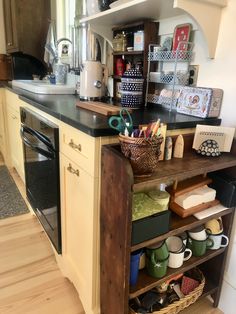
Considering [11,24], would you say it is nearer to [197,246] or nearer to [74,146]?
[74,146]

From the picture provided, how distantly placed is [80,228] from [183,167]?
0.53 m

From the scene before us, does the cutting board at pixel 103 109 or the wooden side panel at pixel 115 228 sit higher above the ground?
the cutting board at pixel 103 109

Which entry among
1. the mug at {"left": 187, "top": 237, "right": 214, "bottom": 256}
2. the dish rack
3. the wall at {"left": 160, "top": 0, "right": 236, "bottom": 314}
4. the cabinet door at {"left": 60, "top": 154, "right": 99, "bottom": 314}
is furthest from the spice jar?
the mug at {"left": 187, "top": 237, "right": 214, "bottom": 256}

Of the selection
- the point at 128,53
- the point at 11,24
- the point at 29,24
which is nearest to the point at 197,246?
the point at 128,53

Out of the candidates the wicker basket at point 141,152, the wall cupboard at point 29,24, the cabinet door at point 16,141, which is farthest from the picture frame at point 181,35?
the wall cupboard at point 29,24

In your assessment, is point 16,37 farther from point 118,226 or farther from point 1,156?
point 118,226

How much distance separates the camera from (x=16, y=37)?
2684mm

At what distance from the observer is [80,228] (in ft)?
3.74

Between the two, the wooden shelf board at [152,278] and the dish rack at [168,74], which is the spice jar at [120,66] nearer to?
the dish rack at [168,74]

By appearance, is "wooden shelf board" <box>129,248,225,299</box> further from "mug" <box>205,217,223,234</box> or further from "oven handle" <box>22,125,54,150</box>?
"oven handle" <box>22,125,54,150</box>

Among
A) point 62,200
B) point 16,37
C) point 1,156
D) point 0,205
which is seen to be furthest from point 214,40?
point 1,156

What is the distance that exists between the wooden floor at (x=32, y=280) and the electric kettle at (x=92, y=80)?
1024 millimetres

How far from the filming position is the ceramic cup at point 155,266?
3.30ft

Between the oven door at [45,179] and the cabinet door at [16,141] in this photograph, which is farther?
the cabinet door at [16,141]
